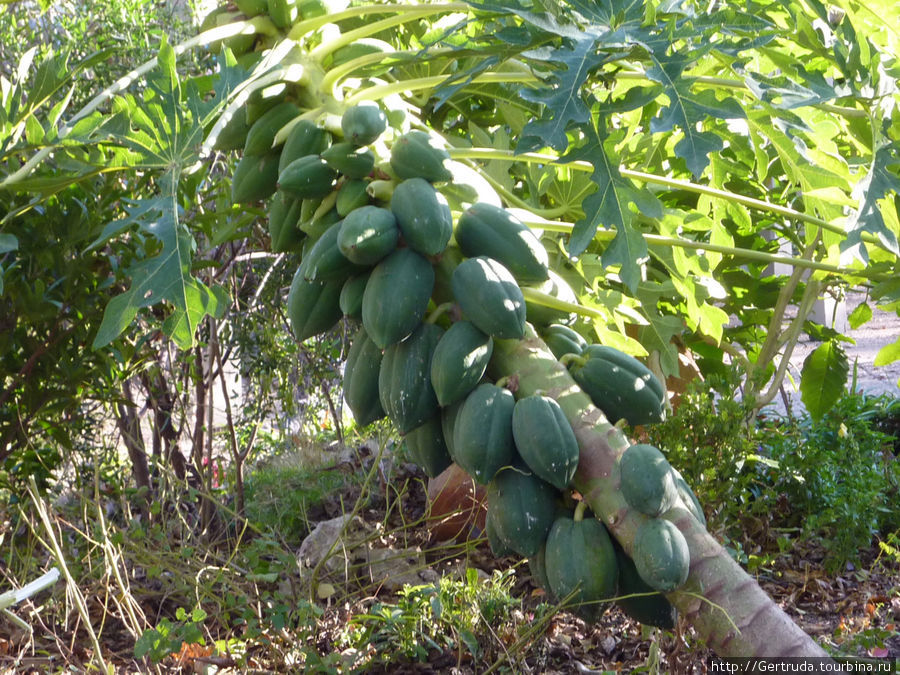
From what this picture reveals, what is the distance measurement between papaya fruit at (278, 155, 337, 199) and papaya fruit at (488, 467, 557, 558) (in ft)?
1.89

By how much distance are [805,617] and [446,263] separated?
1.78 metres

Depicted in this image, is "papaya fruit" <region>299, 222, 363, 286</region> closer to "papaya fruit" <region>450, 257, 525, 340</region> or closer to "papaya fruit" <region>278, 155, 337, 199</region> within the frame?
"papaya fruit" <region>278, 155, 337, 199</region>

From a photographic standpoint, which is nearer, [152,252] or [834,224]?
[834,224]

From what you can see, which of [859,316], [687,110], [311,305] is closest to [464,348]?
[311,305]

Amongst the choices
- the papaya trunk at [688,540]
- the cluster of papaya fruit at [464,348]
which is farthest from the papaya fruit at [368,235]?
the papaya trunk at [688,540]

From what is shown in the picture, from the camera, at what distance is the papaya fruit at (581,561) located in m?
1.24

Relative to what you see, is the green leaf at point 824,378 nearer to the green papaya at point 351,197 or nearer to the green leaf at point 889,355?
the green leaf at point 889,355

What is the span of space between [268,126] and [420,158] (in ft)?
1.25

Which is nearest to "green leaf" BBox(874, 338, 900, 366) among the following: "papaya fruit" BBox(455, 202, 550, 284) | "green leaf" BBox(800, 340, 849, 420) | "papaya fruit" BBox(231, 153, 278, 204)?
"green leaf" BBox(800, 340, 849, 420)

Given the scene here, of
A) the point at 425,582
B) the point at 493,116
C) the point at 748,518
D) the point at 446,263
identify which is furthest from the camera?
the point at 748,518

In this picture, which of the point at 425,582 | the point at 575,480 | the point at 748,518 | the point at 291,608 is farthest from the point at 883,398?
the point at 575,480

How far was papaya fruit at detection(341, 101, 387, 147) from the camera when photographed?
56.7 inches

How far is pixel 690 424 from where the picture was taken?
2646 millimetres

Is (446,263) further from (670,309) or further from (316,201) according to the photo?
(670,309)
